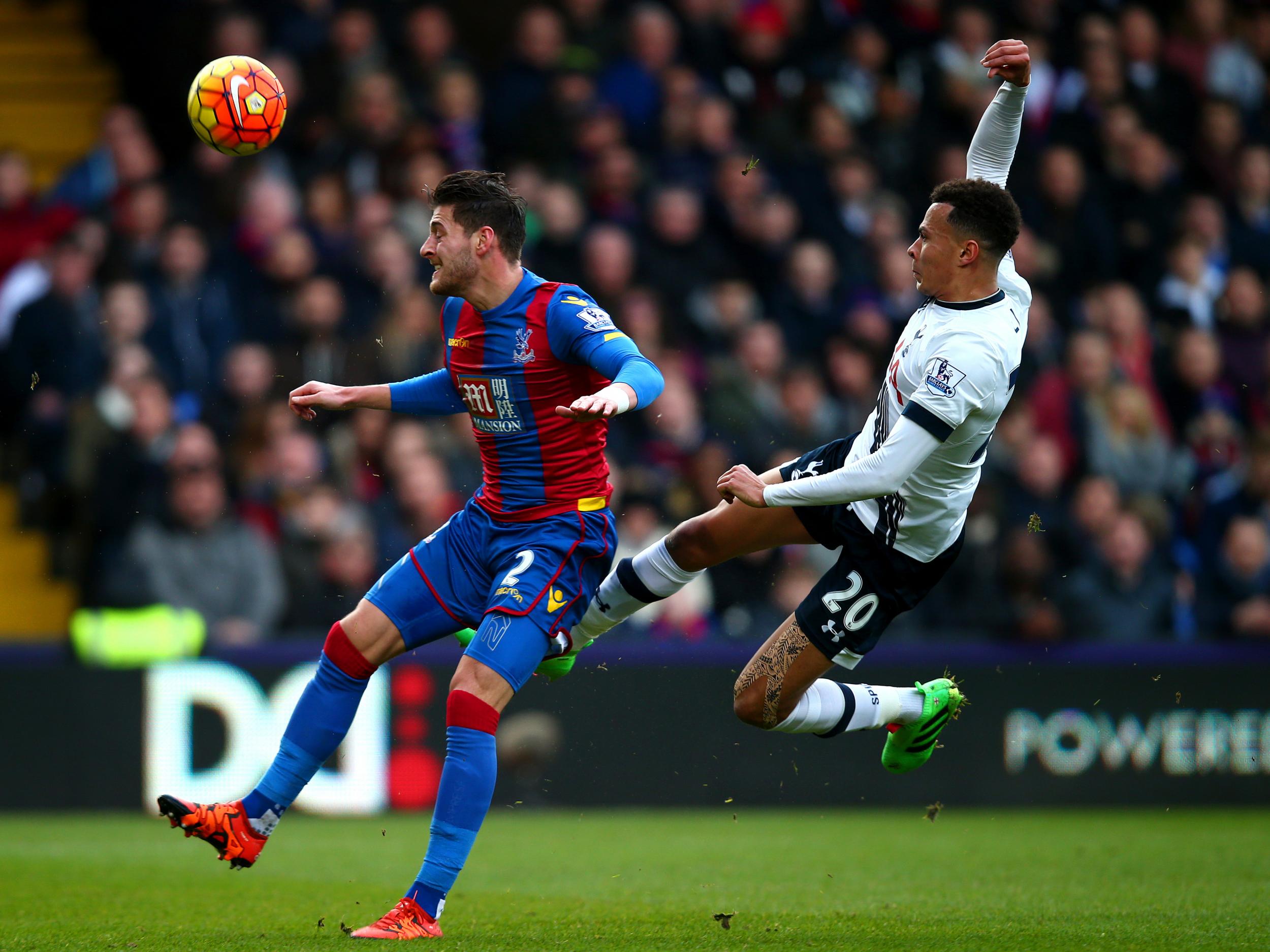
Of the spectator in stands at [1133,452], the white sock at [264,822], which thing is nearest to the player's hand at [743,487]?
the white sock at [264,822]

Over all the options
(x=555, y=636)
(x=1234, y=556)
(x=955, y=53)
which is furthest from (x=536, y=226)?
(x=555, y=636)

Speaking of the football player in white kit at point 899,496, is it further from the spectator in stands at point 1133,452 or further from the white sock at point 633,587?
the spectator in stands at point 1133,452

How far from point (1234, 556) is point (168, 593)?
21.3 ft

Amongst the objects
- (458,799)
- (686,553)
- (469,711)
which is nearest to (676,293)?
(686,553)

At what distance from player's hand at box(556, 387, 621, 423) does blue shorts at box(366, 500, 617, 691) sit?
31.0 inches

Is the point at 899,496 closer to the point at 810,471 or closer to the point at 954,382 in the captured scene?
the point at 810,471

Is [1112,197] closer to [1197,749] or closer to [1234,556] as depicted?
[1234,556]

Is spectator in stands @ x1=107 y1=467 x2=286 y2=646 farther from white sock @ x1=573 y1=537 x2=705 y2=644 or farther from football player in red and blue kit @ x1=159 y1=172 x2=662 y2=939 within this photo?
white sock @ x1=573 y1=537 x2=705 y2=644

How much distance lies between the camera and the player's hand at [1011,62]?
613 cm

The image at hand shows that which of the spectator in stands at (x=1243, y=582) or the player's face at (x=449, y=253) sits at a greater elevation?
the player's face at (x=449, y=253)

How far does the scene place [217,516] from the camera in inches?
377

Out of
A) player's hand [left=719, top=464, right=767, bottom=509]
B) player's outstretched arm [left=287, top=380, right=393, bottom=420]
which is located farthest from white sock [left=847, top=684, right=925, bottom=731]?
player's outstretched arm [left=287, top=380, right=393, bottom=420]

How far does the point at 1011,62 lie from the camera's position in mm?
6129

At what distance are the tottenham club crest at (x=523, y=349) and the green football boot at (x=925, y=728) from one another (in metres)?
2.04
